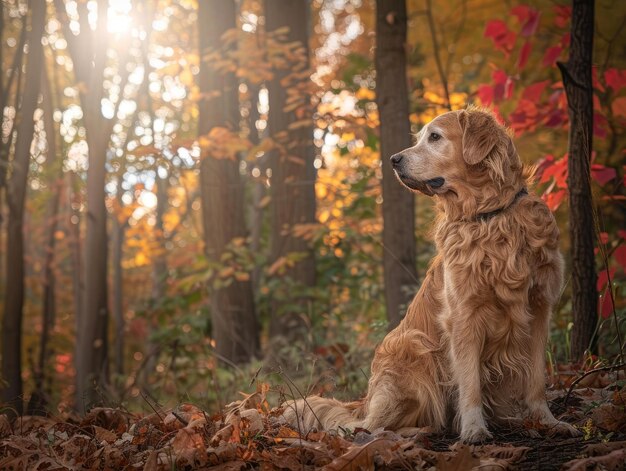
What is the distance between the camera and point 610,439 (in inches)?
133

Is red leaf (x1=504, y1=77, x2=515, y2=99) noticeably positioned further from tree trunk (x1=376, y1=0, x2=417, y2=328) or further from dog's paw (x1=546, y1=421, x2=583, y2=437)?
dog's paw (x1=546, y1=421, x2=583, y2=437)

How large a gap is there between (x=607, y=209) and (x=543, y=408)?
5981mm

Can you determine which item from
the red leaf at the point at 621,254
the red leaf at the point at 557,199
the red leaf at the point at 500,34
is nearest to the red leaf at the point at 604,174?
the red leaf at the point at 557,199

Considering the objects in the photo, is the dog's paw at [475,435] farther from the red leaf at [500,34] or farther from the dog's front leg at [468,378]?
the red leaf at [500,34]

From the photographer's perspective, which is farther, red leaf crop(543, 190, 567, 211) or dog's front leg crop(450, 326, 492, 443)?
red leaf crop(543, 190, 567, 211)

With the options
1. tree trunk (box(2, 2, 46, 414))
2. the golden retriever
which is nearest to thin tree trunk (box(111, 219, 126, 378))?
tree trunk (box(2, 2, 46, 414))

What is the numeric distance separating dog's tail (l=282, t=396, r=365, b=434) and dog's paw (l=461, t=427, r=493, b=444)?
631 mm

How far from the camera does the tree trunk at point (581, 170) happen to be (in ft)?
16.3

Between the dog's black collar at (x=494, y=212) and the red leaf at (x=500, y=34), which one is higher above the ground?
the red leaf at (x=500, y=34)

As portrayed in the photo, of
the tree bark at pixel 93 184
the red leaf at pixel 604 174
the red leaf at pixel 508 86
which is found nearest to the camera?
the red leaf at pixel 604 174

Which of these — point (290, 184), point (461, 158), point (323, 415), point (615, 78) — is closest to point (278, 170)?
point (290, 184)

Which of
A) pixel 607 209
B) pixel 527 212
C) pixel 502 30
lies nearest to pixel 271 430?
pixel 527 212

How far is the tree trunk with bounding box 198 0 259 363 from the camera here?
925cm

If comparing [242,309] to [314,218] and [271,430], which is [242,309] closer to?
[314,218]
